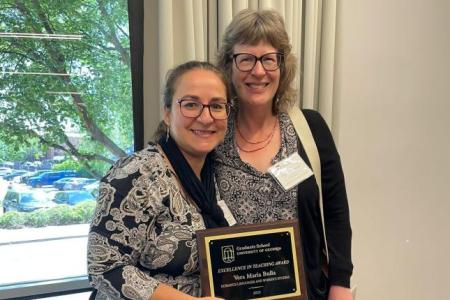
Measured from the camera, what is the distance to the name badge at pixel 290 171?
1.24m

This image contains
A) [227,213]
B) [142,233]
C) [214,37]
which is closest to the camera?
[142,233]

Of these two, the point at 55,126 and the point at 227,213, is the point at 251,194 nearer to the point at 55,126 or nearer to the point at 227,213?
the point at 227,213

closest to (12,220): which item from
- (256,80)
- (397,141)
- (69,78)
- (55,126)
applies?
(55,126)

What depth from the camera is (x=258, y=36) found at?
1207 mm

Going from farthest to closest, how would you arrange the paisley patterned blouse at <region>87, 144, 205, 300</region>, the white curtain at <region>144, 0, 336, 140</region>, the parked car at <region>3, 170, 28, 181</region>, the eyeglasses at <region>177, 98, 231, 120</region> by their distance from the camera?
the parked car at <region>3, 170, 28, 181</region> → the white curtain at <region>144, 0, 336, 140</region> → the eyeglasses at <region>177, 98, 231, 120</region> → the paisley patterned blouse at <region>87, 144, 205, 300</region>

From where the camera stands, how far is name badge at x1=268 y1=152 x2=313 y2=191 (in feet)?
4.08

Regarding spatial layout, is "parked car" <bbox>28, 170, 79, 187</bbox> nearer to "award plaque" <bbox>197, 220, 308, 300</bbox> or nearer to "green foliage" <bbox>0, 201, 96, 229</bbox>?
"green foliage" <bbox>0, 201, 96, 229</bbox>

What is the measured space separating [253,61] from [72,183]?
3.02 ft

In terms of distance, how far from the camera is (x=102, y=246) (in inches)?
38.4

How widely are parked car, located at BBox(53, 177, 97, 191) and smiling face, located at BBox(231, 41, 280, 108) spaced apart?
79 cm

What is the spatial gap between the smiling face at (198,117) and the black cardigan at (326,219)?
0.34 metres

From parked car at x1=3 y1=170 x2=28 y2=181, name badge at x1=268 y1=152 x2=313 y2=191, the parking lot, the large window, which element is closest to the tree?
the large window

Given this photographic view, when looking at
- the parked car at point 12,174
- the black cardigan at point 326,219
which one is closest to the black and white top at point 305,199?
the black cardigan at point 326,219

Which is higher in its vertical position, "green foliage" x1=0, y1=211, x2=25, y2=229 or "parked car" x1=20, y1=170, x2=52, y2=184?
"parked car" x1=20, y1=170, x2=52, y2=184
